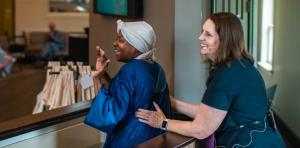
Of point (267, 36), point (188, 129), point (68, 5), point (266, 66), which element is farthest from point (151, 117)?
point (68, 5)

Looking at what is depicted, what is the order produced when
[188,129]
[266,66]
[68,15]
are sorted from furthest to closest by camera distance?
[68,15] < [266,66] < [188,129]

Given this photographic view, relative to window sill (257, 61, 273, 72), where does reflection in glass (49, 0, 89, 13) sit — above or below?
above

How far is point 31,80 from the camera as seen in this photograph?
5.86 meters

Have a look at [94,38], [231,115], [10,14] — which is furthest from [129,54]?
[10,14]

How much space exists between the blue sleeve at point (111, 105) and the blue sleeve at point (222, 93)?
0.41 meters

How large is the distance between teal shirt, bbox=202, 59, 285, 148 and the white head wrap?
42 cm

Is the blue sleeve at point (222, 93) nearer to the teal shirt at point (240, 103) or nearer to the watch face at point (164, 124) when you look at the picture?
the teal shirt at point (240, 103)

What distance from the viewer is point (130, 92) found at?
7.09 feet

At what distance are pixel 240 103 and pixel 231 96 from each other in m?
0.06

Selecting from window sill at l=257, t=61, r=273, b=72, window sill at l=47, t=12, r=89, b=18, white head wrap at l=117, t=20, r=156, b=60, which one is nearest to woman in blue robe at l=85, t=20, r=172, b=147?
white head wrap at l=117, t=20, r=156, b=60

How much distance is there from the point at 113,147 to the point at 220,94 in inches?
25.5

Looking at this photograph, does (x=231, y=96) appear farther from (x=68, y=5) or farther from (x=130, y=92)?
(x=68, y=5)

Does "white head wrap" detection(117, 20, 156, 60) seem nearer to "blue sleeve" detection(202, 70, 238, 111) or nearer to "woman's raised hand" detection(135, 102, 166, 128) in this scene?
"woman's raised hand" detection(135, 102, 166, 128)

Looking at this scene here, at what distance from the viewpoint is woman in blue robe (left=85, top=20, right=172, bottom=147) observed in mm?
2150
